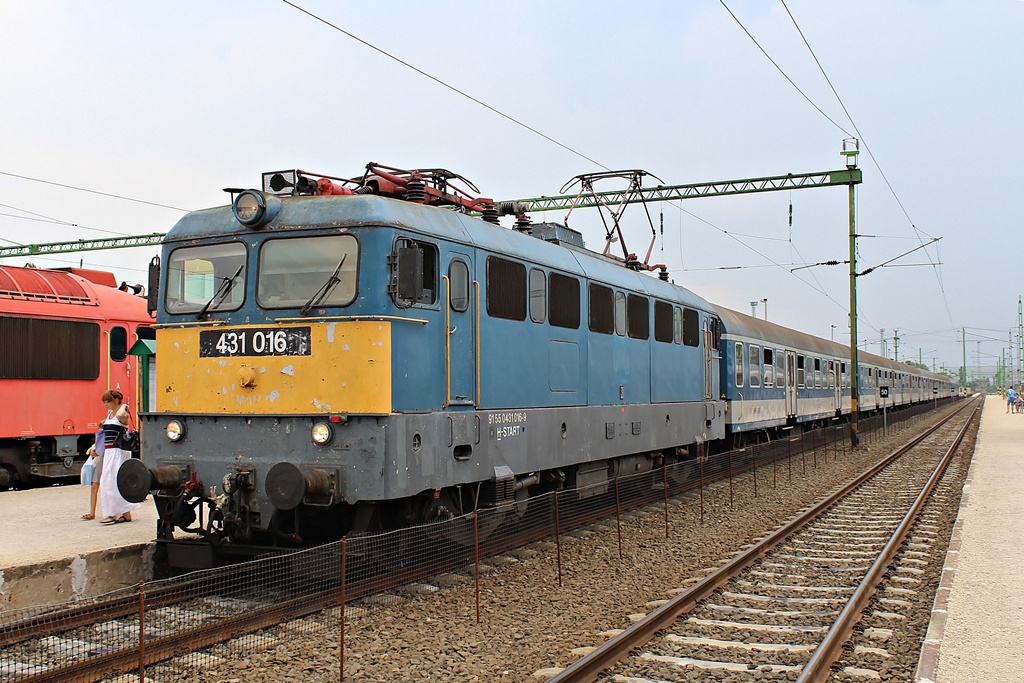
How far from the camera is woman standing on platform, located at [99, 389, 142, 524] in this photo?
34.3 ft

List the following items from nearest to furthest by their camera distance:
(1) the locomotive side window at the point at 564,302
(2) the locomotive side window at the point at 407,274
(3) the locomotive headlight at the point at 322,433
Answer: (3) the locomotive headlight at the point at 322,433, (2) the locomotive side window at the point at 407,274, (1) the locomotive side window at the point at 564,302

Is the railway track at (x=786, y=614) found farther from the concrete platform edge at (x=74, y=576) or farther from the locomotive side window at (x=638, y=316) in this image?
the concrete platform edge at (x=74, y=576)

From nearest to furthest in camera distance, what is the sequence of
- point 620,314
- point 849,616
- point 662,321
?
point 849,616, point 620,314, point 662,321

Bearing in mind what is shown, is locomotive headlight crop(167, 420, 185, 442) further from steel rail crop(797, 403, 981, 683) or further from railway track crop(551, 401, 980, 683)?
steel rail crop(797, 403, 981, 683)

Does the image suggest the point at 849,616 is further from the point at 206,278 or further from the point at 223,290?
the point at 206,278

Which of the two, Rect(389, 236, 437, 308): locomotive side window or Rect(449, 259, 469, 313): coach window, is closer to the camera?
Rect(389, 236, 437, 308): locomotive side window

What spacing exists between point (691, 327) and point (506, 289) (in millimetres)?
7485

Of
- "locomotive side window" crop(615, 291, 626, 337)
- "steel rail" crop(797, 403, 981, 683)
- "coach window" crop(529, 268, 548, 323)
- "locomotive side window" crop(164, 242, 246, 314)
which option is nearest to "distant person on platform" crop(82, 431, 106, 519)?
"locomotive side window" crop(164, 242, 246, 314)

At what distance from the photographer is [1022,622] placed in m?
7.67

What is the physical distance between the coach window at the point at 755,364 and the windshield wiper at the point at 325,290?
16.4 m

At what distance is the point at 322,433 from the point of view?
26.9 ft

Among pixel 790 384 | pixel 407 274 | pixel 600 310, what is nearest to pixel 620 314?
pixel 600 310

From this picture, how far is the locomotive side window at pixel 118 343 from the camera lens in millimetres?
16469

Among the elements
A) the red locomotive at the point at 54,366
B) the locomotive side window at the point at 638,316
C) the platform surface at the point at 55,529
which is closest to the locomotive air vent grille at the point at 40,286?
the red locomotive at the point at 54,366
